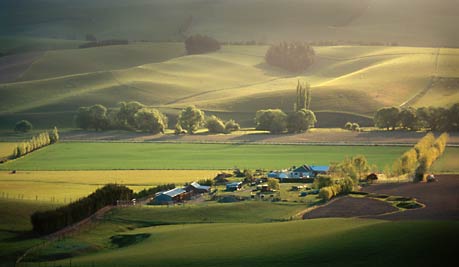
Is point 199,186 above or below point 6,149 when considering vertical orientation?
below

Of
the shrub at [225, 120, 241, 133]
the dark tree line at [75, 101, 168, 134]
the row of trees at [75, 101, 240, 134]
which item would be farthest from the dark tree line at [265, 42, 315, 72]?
the dark tree line at [75, 101, 168, 134]

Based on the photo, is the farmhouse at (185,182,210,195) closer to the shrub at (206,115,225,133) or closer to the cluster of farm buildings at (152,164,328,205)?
the cluster of farm buildings at (152,164,328,205)

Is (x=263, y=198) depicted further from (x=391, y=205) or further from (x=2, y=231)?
(x=2, y=231)

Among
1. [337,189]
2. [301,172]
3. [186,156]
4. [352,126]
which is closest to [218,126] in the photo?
[352,126]

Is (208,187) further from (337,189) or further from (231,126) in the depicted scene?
(231,126)

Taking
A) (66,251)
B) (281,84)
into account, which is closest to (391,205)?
(66,251)

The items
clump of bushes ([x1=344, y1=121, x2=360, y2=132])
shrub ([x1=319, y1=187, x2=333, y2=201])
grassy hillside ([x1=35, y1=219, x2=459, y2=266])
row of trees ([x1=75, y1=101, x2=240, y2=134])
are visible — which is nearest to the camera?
grassy hillside ([x1=35, y1=219, x2=459, y2=266])

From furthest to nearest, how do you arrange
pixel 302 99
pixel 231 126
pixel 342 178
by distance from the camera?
1. pixel 302 99
2. pixel 231 126
3. pixel 342 178
